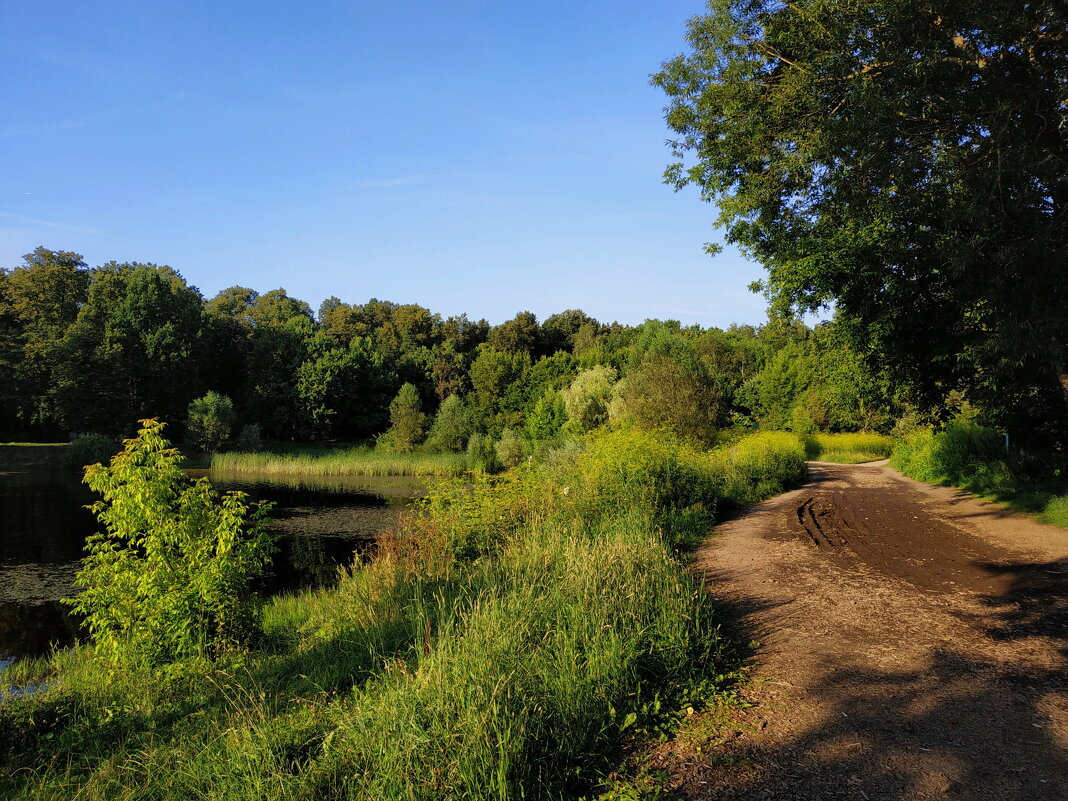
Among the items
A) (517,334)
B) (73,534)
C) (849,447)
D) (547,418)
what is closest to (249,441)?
(547,418)

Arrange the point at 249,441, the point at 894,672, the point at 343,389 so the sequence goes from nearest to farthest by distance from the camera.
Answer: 1. the point at 894,672
2. the point at 249,441
3. the point at 343,389

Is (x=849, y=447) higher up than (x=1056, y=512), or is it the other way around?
(x=1056, y=512)

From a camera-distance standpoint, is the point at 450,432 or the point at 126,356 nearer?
the point at 450,432

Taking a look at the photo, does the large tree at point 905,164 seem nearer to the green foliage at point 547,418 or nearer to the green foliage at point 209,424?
the green foliage at point 547,418

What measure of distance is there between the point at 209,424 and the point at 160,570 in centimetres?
3929

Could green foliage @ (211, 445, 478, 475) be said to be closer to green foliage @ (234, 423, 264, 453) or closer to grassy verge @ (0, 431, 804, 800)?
green foliage @ (234, 423, 264, 453)

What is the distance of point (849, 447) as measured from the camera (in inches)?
1581

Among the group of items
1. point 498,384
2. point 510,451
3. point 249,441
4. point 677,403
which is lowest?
point 510,451

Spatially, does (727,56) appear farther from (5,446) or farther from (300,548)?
(5,446)

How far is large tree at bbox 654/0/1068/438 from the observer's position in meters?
8.28

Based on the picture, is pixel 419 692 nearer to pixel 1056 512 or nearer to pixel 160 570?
pixel 160 570

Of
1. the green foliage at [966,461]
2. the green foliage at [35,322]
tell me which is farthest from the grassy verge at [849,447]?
the green foliage at [35,322]

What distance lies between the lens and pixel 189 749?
4.83 m

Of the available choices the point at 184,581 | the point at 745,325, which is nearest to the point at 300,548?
the point at 184,581
